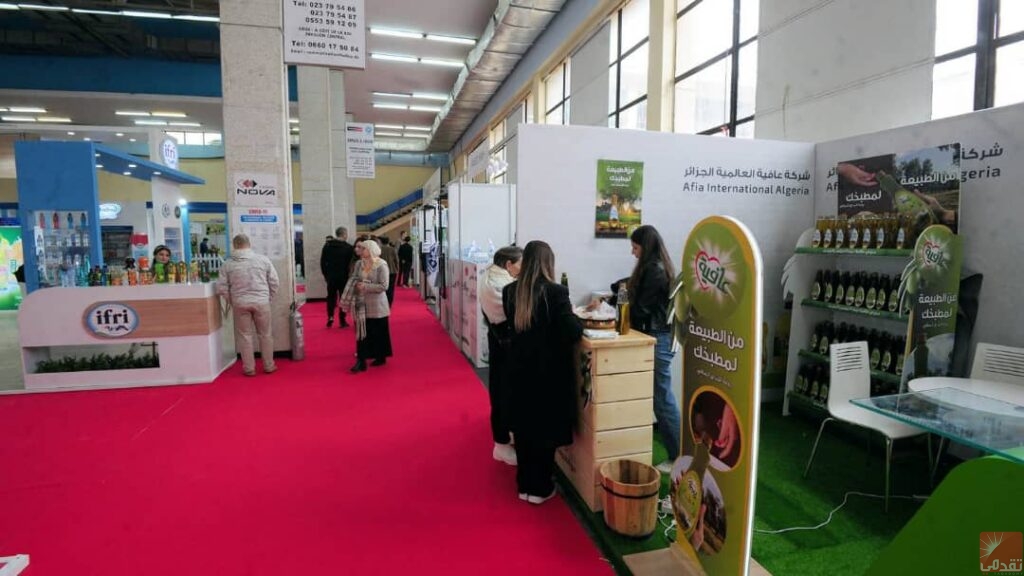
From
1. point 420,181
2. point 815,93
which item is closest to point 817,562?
point 815,93

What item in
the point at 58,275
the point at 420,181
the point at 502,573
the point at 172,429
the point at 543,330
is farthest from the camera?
the point at 420,181

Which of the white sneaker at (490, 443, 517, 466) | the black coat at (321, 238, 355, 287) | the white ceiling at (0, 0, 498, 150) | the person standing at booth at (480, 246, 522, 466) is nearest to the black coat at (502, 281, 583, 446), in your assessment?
the person standing at booth at (480, 246, 522, 466)

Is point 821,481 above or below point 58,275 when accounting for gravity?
below

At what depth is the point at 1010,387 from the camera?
2.72m

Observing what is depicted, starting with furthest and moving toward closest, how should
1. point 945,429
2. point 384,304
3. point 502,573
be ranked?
point 384,304
point 502,573
point 945,429

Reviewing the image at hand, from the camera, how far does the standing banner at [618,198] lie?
3.94m

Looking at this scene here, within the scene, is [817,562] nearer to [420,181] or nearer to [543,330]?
[543,330]

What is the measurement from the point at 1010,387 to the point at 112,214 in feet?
50.1

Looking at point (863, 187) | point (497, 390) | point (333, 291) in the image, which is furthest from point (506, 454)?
point (333, 291)

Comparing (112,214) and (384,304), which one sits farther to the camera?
(112,214)

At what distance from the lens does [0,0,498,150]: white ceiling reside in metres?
10.3

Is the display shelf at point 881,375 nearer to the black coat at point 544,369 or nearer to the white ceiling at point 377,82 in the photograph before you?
the black coat at point 544,369

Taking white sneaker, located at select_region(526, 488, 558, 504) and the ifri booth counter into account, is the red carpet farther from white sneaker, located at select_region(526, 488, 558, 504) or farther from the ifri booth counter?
the ifri booth counter

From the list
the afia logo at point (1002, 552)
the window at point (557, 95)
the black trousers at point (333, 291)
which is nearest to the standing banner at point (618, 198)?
the afia logo at point (1002, 552)
